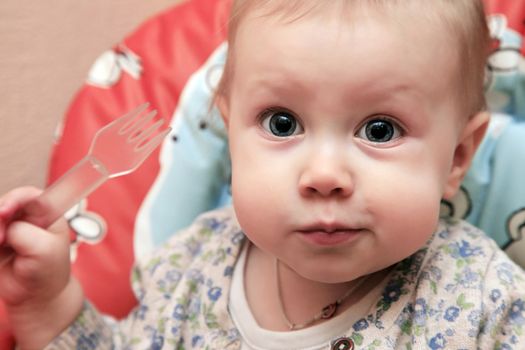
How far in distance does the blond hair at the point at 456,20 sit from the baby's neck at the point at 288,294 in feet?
0.67

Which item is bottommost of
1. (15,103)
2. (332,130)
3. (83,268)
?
(83,268)

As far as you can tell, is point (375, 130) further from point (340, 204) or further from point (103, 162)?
point (103, 162)

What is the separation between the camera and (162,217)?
2.99 feet

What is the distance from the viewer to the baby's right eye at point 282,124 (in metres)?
0.61

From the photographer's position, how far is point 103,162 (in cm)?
64

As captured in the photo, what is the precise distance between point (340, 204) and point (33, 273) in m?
0.34

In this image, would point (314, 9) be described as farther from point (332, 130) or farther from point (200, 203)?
point (200, 203)

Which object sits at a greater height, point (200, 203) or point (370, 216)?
point (370, 216)

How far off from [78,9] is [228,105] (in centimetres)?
57

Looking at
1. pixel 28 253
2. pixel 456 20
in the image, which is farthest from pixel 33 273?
pixel 456 20

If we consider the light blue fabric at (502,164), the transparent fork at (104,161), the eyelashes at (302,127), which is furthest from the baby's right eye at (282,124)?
the light blue fabric at (502,164)

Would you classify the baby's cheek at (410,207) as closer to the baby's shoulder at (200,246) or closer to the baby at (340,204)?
the baby at (340,204)

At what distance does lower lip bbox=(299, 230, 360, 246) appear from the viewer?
0.59m

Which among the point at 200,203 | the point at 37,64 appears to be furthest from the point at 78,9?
the point at 200,203
